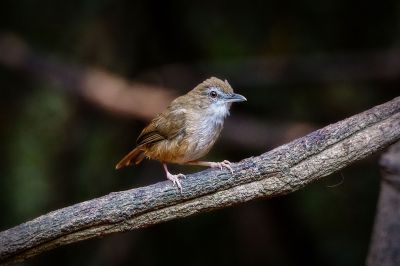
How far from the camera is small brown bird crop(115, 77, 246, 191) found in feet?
17.5

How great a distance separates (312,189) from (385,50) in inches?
64.2

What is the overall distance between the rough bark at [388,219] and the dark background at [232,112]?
8.99 feet

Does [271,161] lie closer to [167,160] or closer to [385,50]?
[167,160]

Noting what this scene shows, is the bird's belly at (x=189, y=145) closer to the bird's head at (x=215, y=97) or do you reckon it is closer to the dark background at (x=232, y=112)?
the bird's head at (x=215, y=97)

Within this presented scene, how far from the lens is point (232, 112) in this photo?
8.03 metres

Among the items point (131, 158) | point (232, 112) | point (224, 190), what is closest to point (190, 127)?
point (131, 158)

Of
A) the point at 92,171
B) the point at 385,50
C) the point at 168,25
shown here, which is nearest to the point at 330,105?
the point at 385,50

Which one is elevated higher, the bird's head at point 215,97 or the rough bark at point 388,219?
the bird's head at point 215,97

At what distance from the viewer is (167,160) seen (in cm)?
545

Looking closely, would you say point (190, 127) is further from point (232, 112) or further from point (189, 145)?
point (232, 112)

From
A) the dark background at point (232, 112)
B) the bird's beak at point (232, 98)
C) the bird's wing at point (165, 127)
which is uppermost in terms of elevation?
the dark background at point (232, 112)

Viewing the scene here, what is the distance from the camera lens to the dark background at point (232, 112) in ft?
24.9

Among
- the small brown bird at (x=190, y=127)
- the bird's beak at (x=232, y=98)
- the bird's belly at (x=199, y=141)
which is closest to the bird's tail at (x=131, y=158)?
the small brown bird at (x=190, y=127)

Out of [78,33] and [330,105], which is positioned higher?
[78,33]
